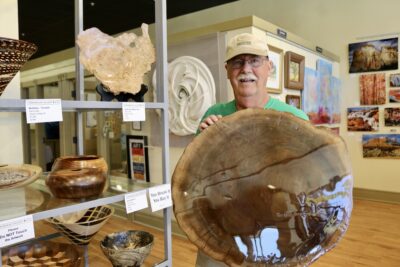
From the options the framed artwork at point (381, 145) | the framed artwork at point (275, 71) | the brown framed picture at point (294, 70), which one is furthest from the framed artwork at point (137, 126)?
the framed artwork at point (381, 145)

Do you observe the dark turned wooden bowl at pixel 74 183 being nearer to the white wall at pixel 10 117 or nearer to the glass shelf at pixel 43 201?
the glass shelf at pixel 43 201

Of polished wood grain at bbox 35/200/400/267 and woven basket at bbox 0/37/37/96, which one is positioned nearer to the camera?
woven basket at bbox 0/37/37/96

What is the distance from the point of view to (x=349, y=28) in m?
4.71

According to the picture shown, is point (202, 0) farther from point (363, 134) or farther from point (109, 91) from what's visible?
point (109, 91)

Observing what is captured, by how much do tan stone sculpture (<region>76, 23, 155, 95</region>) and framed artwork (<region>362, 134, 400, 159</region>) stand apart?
4218mm

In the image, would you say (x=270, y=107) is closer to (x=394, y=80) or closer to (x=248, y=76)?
(x=248, y=76)

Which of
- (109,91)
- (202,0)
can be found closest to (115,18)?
(202,0)

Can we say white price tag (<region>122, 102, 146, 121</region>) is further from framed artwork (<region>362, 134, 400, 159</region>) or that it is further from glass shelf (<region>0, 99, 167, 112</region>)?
framed artwork (<region>362, 134, 400, 159</region>)

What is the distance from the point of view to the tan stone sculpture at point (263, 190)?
2.98ft

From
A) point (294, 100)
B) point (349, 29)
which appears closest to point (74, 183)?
point (294, 100)

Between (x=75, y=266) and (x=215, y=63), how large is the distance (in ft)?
7.09

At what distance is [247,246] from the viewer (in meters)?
0.93

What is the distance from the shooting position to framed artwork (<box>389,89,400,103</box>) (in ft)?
14.5

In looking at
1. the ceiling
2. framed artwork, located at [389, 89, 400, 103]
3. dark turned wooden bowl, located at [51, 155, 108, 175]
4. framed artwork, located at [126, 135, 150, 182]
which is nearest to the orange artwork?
framed artwork, located at [389, 89, 400, 103]
